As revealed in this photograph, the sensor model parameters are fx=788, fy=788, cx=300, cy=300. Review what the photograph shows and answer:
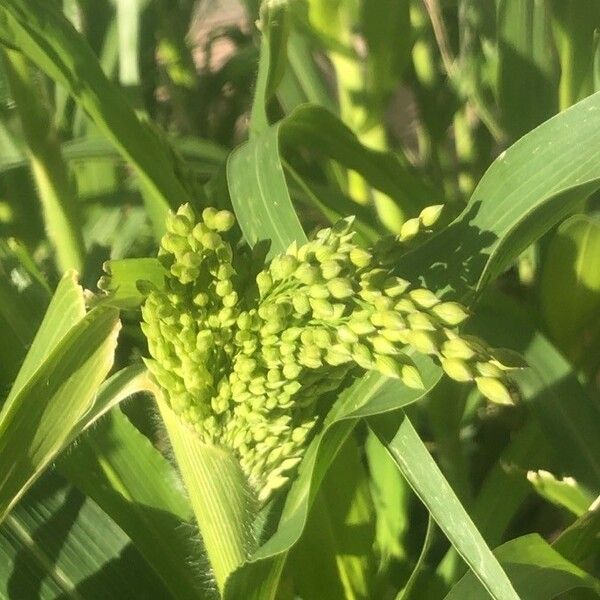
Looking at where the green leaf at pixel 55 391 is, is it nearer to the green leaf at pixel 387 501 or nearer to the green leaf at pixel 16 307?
the green leaf at pixel 16 307

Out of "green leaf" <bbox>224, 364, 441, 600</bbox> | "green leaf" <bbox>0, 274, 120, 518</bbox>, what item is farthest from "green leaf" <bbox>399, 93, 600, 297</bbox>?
"green leaf" <bbox>0, 274, 120, 518</bbox>

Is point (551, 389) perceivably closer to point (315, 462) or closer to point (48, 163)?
point (315, 462)

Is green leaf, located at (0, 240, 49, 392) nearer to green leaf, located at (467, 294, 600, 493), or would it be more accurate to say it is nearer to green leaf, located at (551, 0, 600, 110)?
green leaf, located at (467, 294, 600, 493)

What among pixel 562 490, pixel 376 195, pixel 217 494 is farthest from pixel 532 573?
pixel 376 195

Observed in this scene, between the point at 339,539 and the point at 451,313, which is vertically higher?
the point at 451,313

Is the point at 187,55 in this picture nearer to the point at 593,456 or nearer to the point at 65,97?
the point at 65,97
